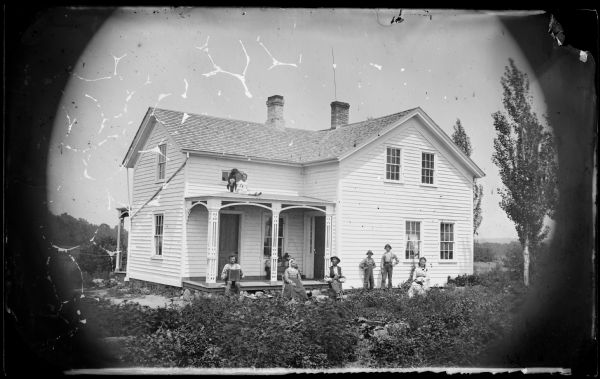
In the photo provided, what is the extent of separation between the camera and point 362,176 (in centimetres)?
814

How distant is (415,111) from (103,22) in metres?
4.53

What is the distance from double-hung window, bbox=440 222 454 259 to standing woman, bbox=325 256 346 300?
1.82 meters

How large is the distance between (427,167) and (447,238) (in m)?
1.56

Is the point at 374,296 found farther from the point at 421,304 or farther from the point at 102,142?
the point at 102,142

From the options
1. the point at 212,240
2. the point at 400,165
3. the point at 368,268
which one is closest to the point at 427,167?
the point at 400,165

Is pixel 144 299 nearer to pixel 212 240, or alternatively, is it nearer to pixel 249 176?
pixel 212 240

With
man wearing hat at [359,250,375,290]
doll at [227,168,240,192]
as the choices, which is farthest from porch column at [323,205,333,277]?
doll at [227,168,240,192]

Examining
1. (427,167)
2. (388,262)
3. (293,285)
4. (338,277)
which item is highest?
(427,167)

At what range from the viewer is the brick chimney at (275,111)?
19.5ft

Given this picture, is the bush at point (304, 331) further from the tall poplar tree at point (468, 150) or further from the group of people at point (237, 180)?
the group of people at point (237, 180)

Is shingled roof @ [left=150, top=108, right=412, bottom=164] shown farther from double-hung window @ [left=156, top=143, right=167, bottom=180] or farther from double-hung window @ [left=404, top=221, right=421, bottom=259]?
double-hung window @ [left=404, top=221, right=421, bottom=259]

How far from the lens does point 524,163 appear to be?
20.4 ft

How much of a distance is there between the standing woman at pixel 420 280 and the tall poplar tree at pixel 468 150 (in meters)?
1.37

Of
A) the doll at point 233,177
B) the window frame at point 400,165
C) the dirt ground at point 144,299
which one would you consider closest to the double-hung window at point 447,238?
the window frame at point 400,165
